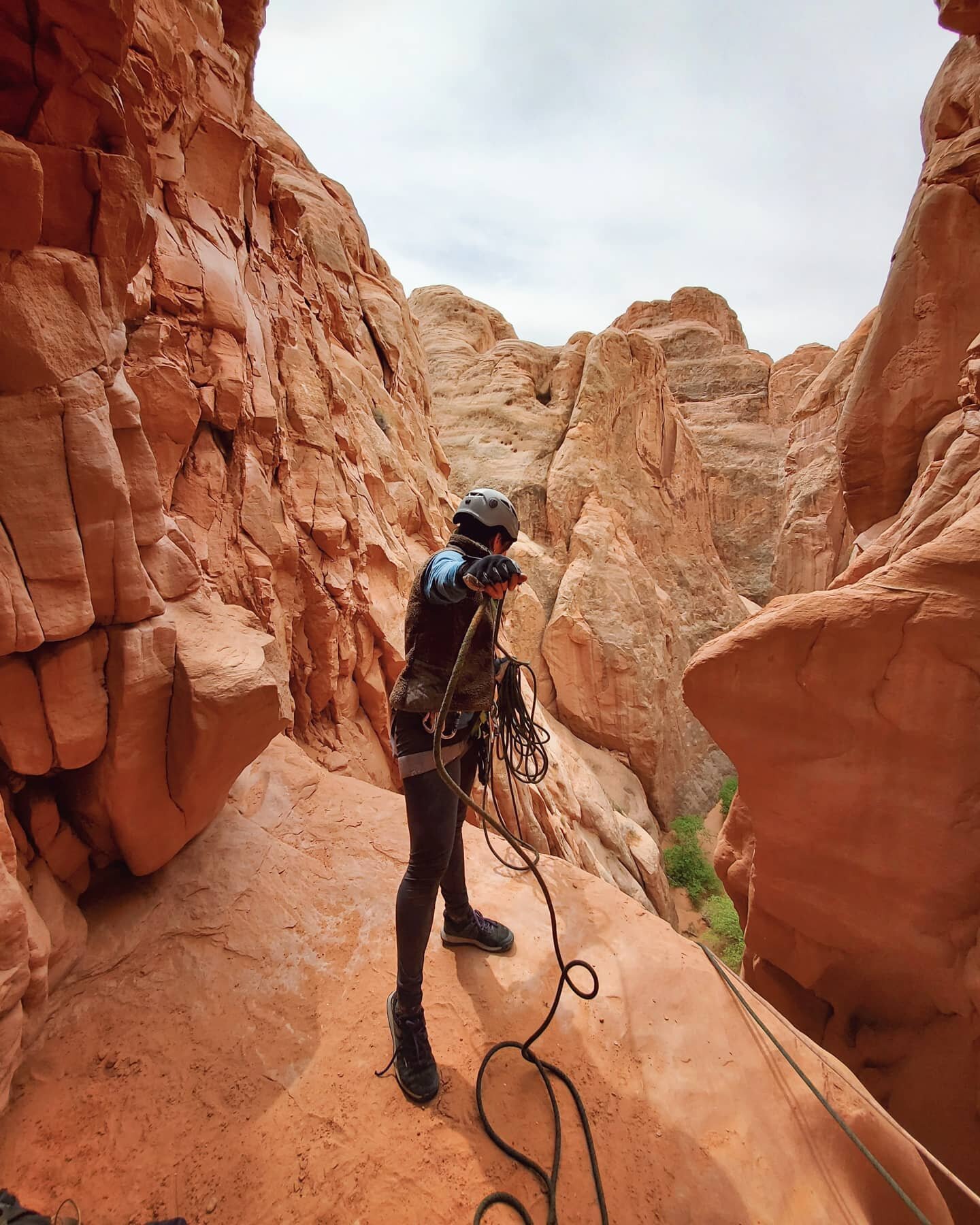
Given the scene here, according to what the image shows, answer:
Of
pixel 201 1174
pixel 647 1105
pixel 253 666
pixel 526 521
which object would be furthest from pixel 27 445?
pixel 526 521

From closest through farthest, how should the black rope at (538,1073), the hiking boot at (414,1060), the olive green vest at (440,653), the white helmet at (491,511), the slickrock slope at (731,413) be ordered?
1. the black rope at (538,1073)
2. the hiking boot at (414,1060)
3. the olive green vest at (440,653)
4. the white helmet at (491,511)
5. the slickrock slope at (731,413)

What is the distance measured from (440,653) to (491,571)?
0.55 metres

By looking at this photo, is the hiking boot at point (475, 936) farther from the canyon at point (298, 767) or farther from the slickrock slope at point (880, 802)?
the slickrock slope at point (880, 802)

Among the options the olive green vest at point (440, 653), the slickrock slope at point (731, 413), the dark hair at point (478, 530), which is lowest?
the olive green vest at point (440, 653)

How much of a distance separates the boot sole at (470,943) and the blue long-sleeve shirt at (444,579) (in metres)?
Answer: 2.06

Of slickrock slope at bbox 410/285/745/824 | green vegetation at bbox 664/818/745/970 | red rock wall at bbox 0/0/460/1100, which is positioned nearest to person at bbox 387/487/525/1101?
red rock wall at bbox 0/0/460/1100

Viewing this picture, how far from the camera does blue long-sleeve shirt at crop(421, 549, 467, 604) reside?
7.09 ft

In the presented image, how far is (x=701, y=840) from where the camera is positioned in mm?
13734

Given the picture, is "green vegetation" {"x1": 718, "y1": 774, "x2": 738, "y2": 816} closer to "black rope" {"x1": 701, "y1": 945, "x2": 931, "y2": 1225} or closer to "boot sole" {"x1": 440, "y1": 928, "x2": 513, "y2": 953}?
"black rope" {"x1": 701, "y1": 945, "x2": 931, "y2": 1225}

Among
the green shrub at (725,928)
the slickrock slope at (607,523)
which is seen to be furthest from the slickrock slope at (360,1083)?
the slickrock slope at (607,523)

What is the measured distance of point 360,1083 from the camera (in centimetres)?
234

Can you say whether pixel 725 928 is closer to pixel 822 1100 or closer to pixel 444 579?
pixel 822 1100

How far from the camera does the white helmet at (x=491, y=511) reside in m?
2.49

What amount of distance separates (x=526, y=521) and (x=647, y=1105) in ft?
44.6
